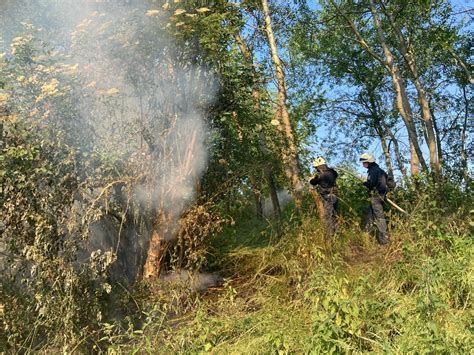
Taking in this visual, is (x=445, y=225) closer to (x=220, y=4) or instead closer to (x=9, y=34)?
(x=220, y=4)

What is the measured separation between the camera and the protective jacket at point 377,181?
670 centimetres

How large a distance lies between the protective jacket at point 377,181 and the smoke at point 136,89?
2.34m

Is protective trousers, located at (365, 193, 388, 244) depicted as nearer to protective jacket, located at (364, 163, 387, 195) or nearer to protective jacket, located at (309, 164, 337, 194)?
protective jacket, located at (364, 163, 387, 195)

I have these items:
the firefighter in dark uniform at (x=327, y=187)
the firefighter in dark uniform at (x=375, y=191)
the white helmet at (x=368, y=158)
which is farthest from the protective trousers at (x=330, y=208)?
the white helmet at (x=368, y=158)

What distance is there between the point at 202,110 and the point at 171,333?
2829mm

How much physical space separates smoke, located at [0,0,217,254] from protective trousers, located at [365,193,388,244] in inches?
94.2

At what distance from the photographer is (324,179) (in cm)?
680

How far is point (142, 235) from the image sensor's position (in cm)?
583

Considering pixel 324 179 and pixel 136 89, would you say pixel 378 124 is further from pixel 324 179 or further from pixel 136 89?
pixel 136 89

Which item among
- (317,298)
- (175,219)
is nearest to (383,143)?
(175,219)

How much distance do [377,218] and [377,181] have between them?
0.53 m

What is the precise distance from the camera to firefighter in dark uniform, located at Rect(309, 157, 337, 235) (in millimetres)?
6633

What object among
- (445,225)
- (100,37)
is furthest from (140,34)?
(445,225)

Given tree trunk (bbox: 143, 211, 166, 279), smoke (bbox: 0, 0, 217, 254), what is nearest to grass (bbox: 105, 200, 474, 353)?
tree trunk (bbox: 143, 211, 166, 279)
